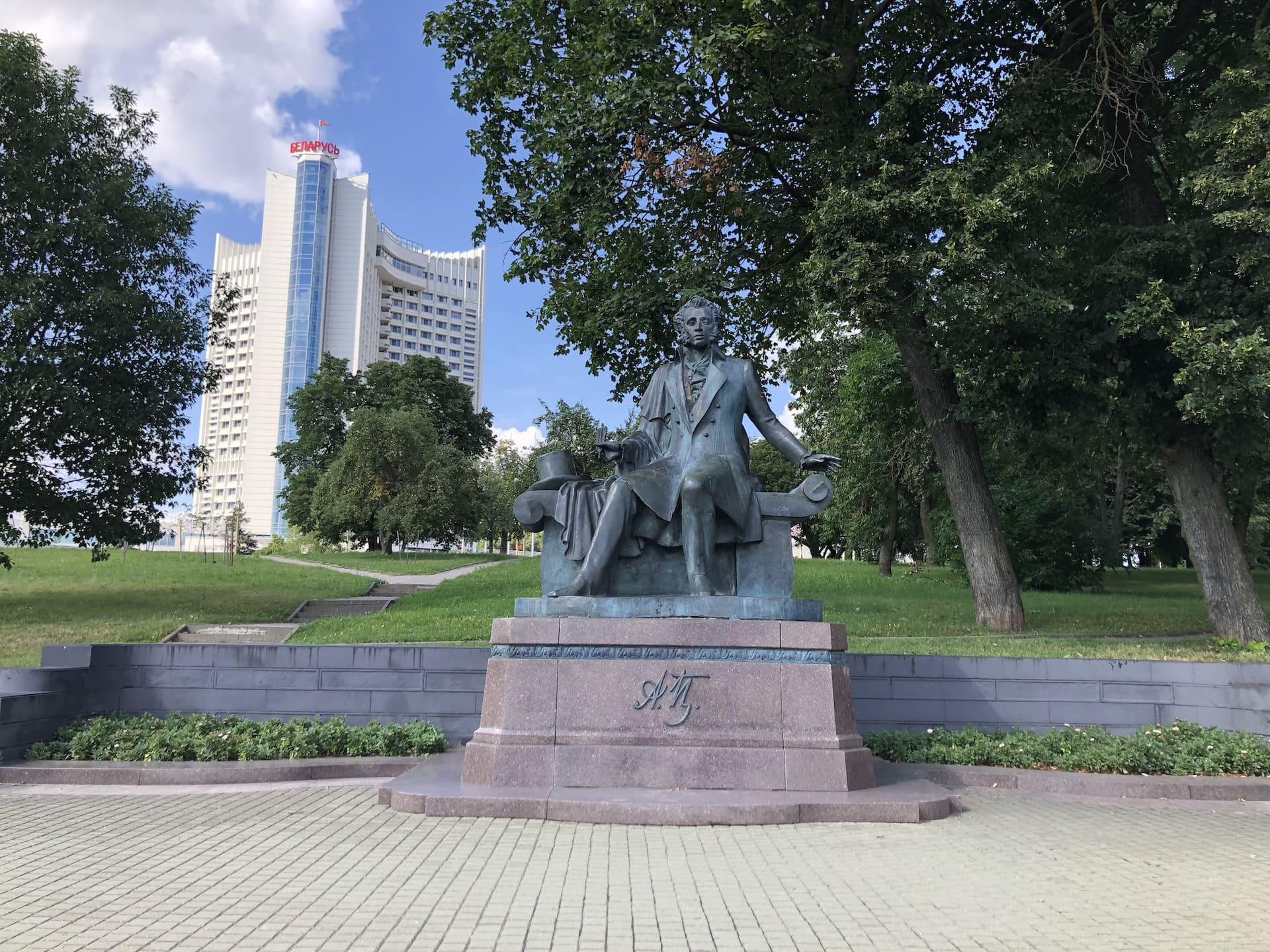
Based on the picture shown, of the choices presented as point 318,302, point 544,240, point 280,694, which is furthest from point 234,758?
point 318,302

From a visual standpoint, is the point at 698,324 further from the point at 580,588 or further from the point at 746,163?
the point at 746,163

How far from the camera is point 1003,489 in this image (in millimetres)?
27375

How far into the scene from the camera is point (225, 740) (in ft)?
27.2

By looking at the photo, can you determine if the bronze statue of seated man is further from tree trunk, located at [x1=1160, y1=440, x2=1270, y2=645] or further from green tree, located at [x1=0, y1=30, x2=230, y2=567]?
green tree, located at [x1=0, y1=30, x2=230, y2=567]

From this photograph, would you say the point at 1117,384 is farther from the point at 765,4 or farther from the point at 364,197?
the point at 364,197

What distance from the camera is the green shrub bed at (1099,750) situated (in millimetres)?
8039

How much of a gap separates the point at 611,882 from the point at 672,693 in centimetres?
236

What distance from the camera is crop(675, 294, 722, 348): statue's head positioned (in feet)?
28.5

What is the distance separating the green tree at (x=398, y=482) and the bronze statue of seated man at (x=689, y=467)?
36757mm

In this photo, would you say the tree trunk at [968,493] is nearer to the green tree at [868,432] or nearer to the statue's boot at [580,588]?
the green tree at [868,432]

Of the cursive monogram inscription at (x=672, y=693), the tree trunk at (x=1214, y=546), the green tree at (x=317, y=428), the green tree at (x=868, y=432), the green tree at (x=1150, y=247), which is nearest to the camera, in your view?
the cursive monogram inscription at (x=672, y=693)

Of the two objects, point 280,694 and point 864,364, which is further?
point 864,364

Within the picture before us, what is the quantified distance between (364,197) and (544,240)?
117 metres

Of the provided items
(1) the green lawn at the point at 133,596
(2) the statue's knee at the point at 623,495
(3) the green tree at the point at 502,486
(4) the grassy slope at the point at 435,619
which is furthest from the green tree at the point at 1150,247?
(3) the green tree at the point at 502,486
